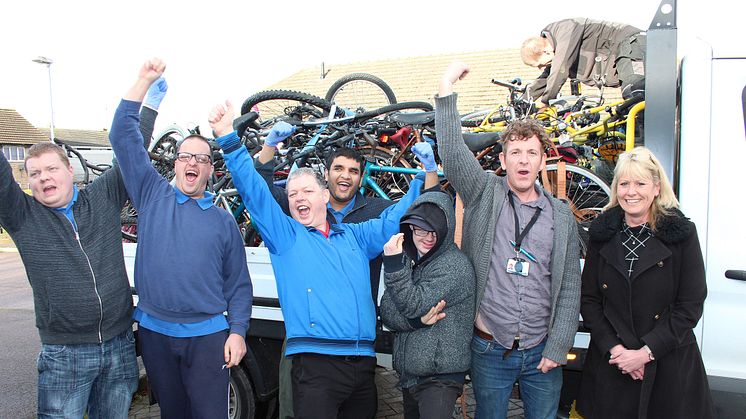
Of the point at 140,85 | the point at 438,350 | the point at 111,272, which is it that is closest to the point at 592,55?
the point at 438,350

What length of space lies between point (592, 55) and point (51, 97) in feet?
65.7

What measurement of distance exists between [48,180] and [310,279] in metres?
1.22

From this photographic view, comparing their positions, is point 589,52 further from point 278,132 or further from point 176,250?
point 176,250

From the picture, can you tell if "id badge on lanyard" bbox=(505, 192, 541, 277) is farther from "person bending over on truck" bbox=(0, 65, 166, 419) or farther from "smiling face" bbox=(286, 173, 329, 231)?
"person bending over on truck" bbox=(0, 65, 166, 419)

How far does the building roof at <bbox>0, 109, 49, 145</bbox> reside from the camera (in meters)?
38.2

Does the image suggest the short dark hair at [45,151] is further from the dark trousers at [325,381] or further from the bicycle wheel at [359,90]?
the bicycle wheel at [359,90]

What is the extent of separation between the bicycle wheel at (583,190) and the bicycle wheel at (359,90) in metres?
2.53

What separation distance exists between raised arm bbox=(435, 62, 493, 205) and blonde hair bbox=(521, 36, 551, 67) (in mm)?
3079

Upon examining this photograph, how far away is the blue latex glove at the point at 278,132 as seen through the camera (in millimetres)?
2598

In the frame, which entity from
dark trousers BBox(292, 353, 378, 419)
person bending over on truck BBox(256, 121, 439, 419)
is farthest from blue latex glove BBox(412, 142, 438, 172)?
dark trousers BBox(292, 353, 378, 419)

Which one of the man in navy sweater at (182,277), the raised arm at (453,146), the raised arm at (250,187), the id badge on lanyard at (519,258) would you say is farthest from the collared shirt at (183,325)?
the id badge on lanyard at (519,258)

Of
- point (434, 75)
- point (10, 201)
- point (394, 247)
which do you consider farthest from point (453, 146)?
point (434, 75)

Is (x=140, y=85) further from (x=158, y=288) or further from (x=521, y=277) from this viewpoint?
(x=521, y=277)

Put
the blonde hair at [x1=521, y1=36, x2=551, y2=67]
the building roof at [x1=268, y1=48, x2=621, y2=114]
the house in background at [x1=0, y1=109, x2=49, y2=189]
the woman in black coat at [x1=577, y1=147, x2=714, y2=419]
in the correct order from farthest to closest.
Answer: the house in background at [x1=0, y1=109, x2=49, y2=189]
the building roof at [x1=268, y1=48, x2=621, y2=114]
the blonde hair at [x1=521, y1=36, x2=551, y2=67]
the woman in black coat at [x1=577, y1=147, x2=714, y2=419]
